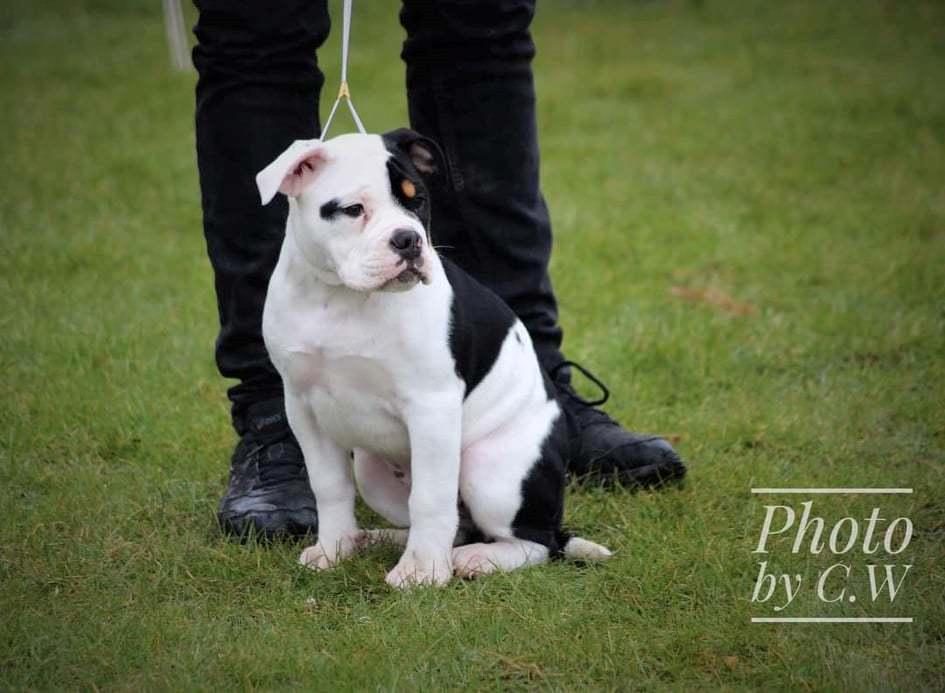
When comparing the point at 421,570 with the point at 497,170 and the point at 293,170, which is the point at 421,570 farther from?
the point at 497,170

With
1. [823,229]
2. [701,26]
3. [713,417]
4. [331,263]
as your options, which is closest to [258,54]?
[331,263]

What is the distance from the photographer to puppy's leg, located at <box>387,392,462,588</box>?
250 centimetres

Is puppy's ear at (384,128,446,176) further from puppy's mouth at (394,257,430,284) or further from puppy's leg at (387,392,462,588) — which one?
puppy's leg at (387,392,462,588)

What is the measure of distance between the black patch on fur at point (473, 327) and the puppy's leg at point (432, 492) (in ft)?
0.29

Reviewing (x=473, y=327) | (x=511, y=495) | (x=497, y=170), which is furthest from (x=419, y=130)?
(x=511, y=495)

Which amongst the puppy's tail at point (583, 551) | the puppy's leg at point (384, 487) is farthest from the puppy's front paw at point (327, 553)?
the puppy's tail at point (583, 551)

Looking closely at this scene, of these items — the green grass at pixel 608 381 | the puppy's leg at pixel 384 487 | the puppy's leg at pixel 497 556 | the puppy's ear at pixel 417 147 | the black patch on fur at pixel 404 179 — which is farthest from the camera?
the puppy's leg at pixel 384 487

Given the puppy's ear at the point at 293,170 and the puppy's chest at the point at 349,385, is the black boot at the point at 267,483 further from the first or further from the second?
the puppy's ear at the point at 293,170

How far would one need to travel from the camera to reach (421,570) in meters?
2.59

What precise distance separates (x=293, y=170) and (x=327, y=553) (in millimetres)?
857

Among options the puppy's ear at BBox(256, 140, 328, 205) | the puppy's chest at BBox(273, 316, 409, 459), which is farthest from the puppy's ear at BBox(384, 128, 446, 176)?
the puppy's chest at BBox(273, 316, 409, 459)

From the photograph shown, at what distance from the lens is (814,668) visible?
2.22 m

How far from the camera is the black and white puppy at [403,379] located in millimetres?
2393

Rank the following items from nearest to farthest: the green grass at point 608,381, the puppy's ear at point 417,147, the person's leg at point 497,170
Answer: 1. the green grass at point 608,381
2. the puppy's ear at point 417,147
3. the person's leg at point 497,170
